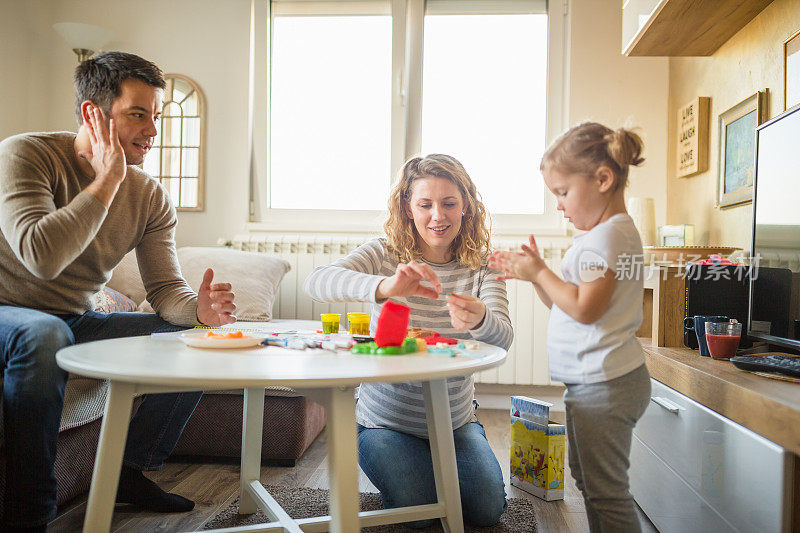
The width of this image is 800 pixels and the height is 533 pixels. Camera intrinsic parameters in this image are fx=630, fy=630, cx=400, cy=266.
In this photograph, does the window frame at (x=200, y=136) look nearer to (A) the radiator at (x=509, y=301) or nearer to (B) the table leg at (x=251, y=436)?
(A) the radiator at (x=509, y=301)

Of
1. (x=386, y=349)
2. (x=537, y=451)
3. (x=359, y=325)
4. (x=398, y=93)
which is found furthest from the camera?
(x=398, y=93)

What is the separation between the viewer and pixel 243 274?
2.81 m

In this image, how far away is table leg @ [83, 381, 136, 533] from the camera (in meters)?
1.06

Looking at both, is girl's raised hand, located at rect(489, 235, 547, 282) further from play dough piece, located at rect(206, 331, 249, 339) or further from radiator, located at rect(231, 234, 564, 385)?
radiator, located at rect(231, 234, 564, 385)

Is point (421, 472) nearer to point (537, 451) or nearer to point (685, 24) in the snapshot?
point (537, 451)

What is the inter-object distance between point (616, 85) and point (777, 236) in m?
1.84

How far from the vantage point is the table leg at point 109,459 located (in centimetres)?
106

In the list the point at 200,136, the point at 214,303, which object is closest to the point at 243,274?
the point at 200,136

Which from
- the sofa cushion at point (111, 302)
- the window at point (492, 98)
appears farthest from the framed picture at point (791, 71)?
the sofa cushion at point (111, 302)

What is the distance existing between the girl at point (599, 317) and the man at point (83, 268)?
0.88 meters

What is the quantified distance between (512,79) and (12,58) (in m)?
2.65

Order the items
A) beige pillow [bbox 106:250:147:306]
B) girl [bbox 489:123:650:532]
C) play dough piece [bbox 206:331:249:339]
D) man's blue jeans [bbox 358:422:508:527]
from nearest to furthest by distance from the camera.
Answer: girl [bbox 489:123:650:532], play dough piece [bbox 206:331:249:339], man's blue jeans [bbox 358:422:508:527], beige pillow [bbox 106:250:147:306]

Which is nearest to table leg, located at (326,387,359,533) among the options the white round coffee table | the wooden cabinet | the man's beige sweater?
the white round coffee table

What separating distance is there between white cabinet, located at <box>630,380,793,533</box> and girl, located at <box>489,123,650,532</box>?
23cm
